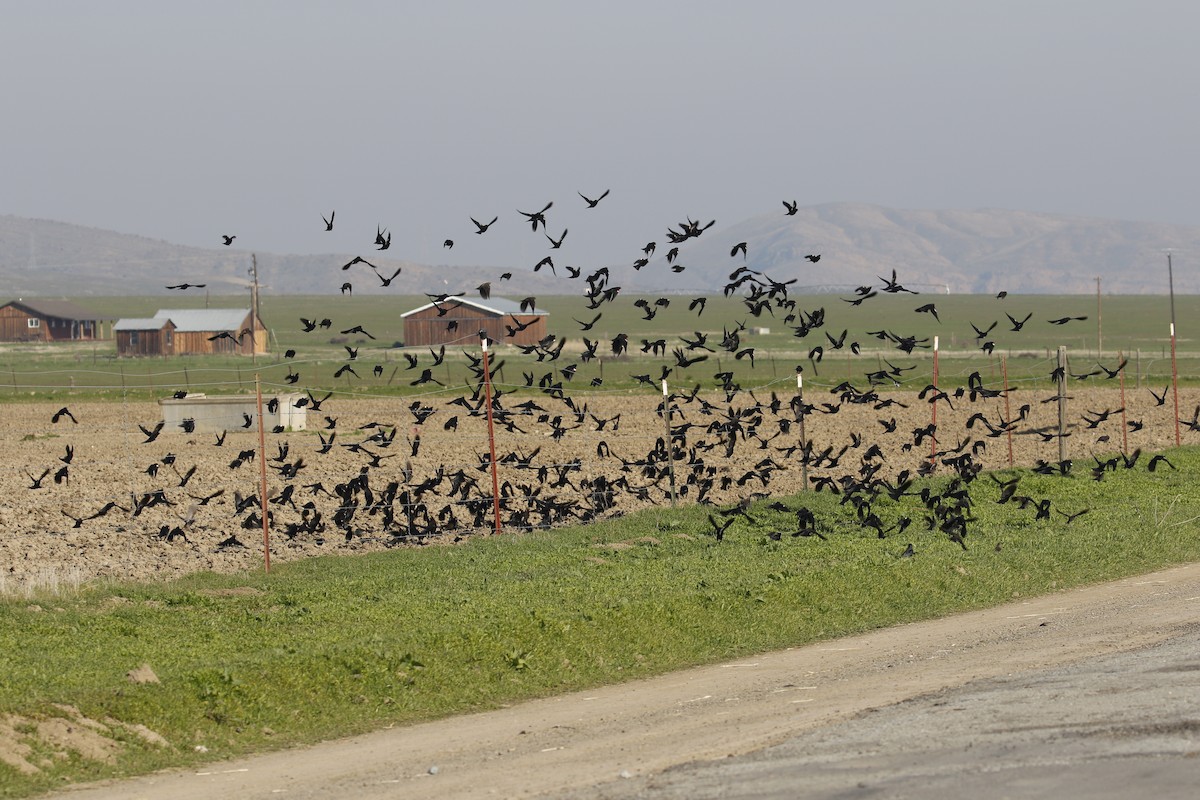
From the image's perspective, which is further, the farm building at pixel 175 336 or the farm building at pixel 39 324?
the farm building at pixel 39 324

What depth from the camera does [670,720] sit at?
1227 centimetres

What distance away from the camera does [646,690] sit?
13.9 meters

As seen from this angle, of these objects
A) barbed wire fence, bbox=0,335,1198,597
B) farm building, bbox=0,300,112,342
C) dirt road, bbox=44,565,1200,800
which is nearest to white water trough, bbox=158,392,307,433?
barbed wire fence, bbox=0,335,1198,597

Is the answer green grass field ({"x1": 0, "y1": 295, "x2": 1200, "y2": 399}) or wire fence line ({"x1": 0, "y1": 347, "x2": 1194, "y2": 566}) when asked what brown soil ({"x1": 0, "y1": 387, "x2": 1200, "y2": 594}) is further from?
green grass field ({"x1": 0, "y1": 295, "x2": 1200, "y2": 399})

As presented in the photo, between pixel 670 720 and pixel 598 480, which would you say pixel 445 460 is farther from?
pixel 670 720

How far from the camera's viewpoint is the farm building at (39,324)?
150 meters

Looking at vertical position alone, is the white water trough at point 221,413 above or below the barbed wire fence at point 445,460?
above

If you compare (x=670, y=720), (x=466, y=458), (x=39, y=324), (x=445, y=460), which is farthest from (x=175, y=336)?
(x=670, y=720)

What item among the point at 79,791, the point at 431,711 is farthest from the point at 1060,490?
the point at 79,791

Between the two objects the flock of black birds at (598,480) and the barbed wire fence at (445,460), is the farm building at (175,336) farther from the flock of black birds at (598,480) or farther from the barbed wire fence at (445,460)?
the flock of black birds at (598,480)

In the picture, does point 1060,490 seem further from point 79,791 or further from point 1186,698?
point 79,791

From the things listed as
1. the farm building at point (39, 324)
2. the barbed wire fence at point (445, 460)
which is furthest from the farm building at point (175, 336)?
the barbed wire fence at point (445, 460)

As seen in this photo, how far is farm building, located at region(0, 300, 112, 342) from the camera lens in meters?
150

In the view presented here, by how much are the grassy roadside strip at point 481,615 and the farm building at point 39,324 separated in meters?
138
